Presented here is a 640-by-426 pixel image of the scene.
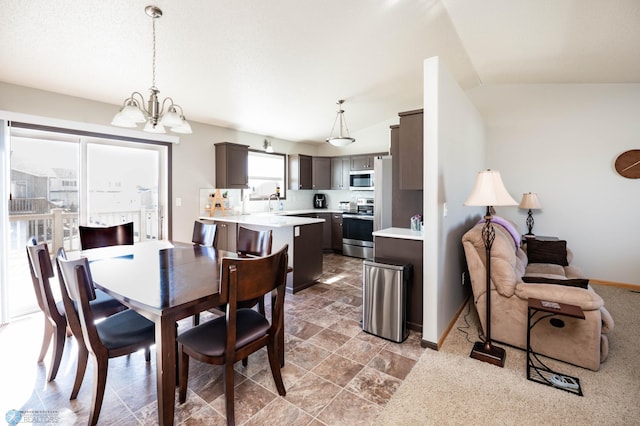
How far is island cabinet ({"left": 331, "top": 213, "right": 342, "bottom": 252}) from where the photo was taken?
6.21m

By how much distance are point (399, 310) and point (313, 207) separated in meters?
4.62

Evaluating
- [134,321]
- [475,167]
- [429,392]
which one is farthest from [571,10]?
[134,321]

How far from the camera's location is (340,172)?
646 centimetres

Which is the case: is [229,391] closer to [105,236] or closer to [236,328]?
[236,328]

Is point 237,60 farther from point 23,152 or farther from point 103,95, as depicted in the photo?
point 23,152

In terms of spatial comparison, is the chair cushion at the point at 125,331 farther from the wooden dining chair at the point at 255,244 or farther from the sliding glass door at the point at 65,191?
the sliding glass door at the point at 65,191

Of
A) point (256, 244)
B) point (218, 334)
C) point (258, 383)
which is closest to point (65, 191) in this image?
point (256, 244)

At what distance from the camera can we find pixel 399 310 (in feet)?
→ 8.73

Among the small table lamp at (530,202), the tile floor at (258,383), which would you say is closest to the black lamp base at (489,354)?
the tile floor at (258,383)

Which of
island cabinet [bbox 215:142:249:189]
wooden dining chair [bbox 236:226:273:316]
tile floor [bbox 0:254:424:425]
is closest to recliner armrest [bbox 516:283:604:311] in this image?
tile floor [bbox 0:254:424:425]

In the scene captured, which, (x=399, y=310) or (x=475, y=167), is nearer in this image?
(x=399, y=310)

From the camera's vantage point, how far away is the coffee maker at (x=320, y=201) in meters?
6.95

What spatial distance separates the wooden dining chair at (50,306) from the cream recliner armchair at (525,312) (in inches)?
119

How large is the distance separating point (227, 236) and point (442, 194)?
3.36 m
